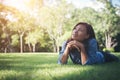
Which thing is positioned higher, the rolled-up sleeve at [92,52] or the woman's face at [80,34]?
the woman's face at [80,34]

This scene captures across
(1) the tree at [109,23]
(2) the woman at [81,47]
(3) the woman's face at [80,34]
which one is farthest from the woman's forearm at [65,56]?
(1) the tree at [109,23]

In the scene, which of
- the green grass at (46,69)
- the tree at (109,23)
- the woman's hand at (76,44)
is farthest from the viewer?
the tree at (109,23)

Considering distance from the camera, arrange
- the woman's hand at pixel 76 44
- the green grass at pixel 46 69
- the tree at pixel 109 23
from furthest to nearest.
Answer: the tree at pixel 109 23
the woman's hand at pixel 76 44
the green grass at pixel 46 69

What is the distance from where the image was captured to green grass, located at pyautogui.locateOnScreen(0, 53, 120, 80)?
3832mm

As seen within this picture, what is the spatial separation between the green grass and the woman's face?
276 millimetres

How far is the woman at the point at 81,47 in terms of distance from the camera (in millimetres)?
3977

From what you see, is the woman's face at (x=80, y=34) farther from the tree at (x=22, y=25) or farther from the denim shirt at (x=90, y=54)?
the tree at (x=22, y=25)

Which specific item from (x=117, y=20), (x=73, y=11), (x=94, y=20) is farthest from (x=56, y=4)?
(x=117, y=20)

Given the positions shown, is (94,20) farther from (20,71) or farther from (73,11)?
(20,71)

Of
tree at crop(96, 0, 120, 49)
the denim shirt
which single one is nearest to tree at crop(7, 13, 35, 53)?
the denim shirt

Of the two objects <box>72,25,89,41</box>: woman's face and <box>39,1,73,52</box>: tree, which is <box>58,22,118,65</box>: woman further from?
<box>39,1,73,52</box>: tree

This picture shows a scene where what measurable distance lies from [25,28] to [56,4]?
43cm

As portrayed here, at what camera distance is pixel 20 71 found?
3.90 metres

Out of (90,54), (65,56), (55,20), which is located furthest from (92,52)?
(55,20)
